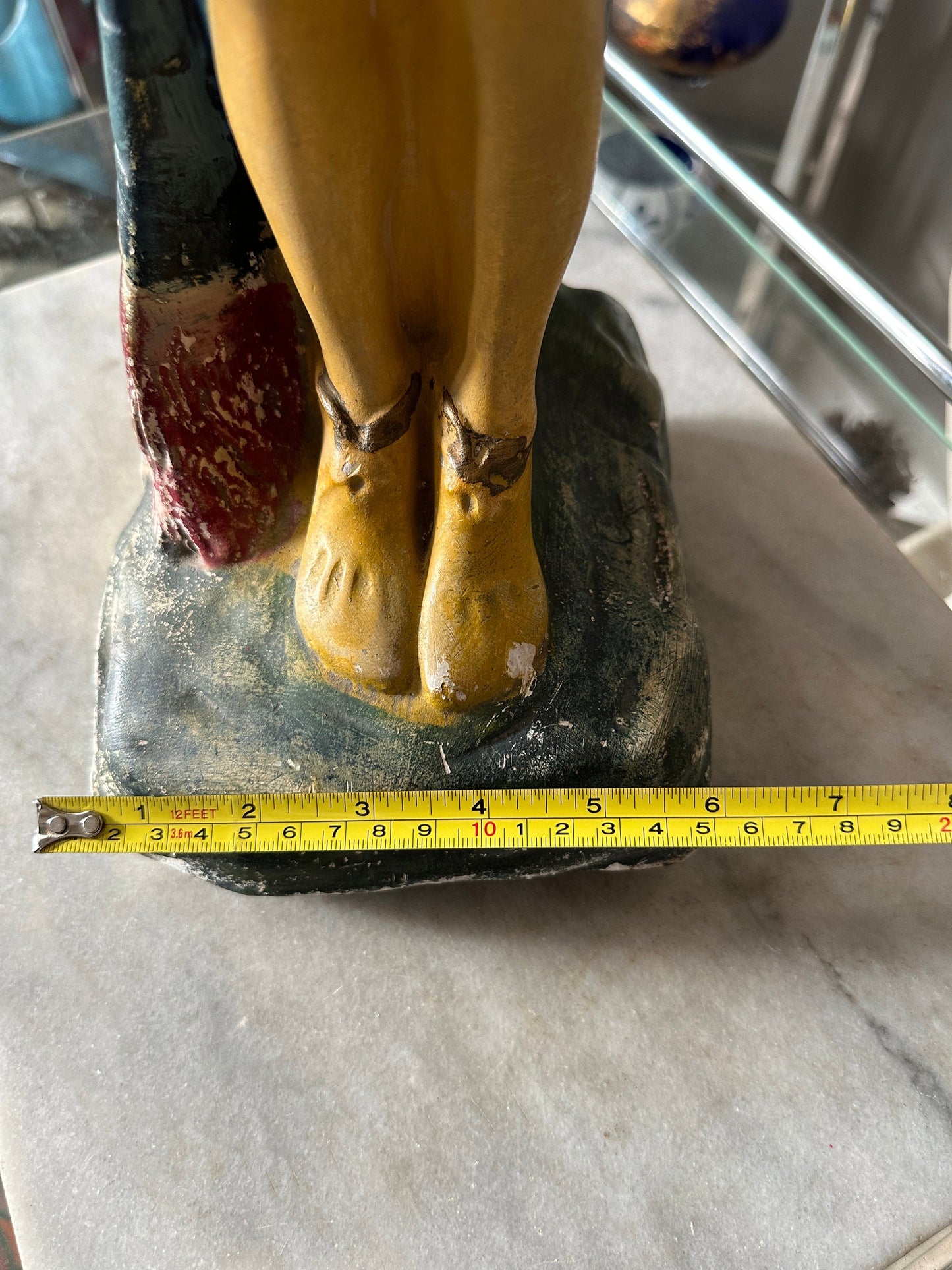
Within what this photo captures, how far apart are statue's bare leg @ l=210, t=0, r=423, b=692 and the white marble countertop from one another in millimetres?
351

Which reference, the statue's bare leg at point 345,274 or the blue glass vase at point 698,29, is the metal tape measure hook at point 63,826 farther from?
the blue glass vase at point 698,29

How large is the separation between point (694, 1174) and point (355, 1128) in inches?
12.5

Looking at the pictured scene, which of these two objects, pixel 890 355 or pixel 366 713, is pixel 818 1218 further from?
pixel 890 355

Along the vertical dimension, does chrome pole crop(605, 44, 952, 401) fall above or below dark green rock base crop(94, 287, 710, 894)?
above

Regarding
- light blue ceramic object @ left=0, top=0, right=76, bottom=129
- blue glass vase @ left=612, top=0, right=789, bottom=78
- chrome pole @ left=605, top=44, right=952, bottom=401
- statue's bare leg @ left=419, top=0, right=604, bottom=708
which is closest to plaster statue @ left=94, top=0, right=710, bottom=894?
statue's bare leg @ left=419, top=0, right=604, bottom=708

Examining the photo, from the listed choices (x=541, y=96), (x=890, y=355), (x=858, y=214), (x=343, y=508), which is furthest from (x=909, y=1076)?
(x=858, y=214)

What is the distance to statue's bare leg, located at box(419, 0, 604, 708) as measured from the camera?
0.64 m

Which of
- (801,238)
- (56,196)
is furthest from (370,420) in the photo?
(56,196)

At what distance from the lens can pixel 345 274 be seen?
76 cm

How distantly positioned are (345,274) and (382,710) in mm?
399

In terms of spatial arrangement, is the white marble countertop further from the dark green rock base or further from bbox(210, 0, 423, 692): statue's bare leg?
bbox(210, 0, 423, 692): statue's bare leg

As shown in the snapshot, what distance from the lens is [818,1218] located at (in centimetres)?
95

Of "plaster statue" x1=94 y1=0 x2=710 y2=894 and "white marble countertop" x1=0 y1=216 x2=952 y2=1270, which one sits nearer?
"plaster statue" x1=94 y1=0 x2=710 y2=894

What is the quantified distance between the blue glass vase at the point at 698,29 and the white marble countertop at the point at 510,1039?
97 centimetres
